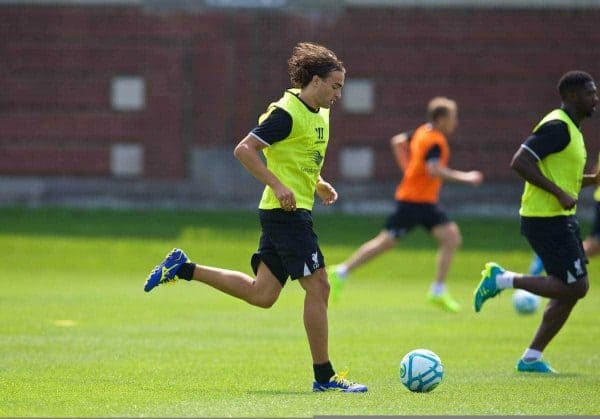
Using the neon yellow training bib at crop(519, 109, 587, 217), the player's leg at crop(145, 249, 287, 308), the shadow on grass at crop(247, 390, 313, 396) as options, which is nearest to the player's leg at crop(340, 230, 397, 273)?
the neon yellow training bib at crop(519, 109, 587, 217)

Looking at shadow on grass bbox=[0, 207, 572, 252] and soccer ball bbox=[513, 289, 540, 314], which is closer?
soccer ball bbox=[513, 289, 540, 314]

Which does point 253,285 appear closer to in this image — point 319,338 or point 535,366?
point 319,338

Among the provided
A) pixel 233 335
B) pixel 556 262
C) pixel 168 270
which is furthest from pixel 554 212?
pixel 233 335

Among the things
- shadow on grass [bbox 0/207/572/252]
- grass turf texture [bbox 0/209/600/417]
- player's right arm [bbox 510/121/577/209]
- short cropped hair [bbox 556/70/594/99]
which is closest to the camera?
grass turf texture [bbox 0/209/600/417]

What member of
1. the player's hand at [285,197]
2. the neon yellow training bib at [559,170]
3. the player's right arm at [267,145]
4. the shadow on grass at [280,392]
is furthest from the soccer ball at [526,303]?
the player's hand at [285,197]

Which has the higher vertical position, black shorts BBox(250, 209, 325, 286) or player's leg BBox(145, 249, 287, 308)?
black shorts BBox(250, 209, 325, 286)

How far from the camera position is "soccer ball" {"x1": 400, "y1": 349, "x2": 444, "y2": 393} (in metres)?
8.74

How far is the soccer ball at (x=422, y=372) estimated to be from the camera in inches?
344

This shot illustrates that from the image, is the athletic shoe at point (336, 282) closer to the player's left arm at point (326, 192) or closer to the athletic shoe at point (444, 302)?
the athletic shoe at point (444, 302)

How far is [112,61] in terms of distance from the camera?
95.2ft

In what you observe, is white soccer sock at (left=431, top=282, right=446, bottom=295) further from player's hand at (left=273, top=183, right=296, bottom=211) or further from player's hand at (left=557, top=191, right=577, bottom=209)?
player's hand at (left=273, top=183, right=296, bottom=211)

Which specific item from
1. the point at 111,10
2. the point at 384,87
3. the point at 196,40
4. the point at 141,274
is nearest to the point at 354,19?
the point at 384,87

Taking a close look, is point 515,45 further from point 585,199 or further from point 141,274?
point 141,274

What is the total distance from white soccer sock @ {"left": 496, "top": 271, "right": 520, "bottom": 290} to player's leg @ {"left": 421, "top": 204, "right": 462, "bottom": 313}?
18.2ft
